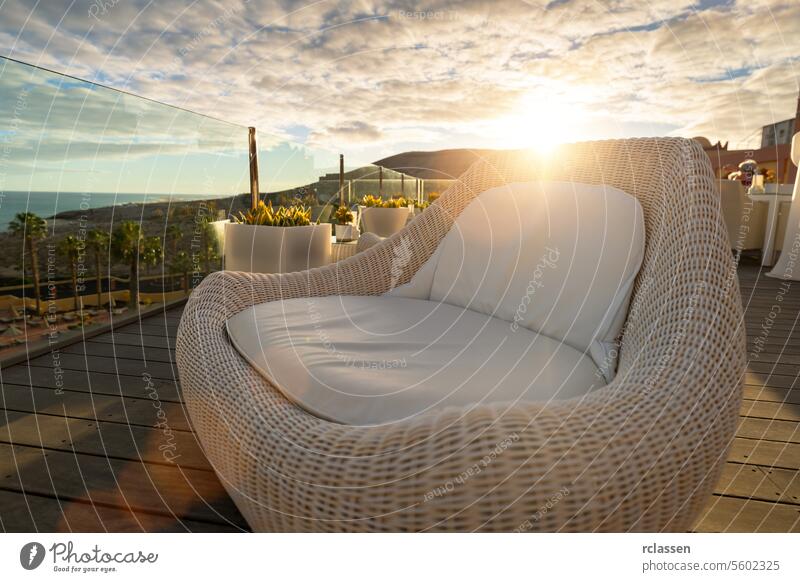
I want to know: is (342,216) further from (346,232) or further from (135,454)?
(135,454)

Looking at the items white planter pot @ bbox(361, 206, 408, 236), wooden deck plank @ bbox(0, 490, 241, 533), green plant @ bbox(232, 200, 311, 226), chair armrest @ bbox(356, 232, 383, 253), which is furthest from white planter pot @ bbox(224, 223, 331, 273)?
white planter pot @ bbox(361, 206, 408, 236)

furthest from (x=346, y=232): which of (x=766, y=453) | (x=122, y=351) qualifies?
(x=766, y=453)

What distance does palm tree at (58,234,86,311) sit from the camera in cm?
244

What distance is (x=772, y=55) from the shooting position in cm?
165

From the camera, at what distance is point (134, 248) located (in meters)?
2.97

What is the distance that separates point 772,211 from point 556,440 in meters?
6.47

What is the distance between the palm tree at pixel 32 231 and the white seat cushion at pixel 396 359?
1.40m

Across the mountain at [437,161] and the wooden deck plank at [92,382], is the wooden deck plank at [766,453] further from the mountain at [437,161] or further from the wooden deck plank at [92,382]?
the mountain at [437,161]

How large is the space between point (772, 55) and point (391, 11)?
49.0 inches

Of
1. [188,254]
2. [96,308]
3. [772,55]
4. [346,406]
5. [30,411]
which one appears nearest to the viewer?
[346,406]

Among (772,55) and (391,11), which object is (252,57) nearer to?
(391,11)

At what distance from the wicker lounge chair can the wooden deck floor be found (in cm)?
30

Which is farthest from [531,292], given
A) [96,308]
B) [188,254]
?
[188,254]

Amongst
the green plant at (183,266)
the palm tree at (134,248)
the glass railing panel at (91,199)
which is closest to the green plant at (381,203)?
the glass railing panel at (91,199)
